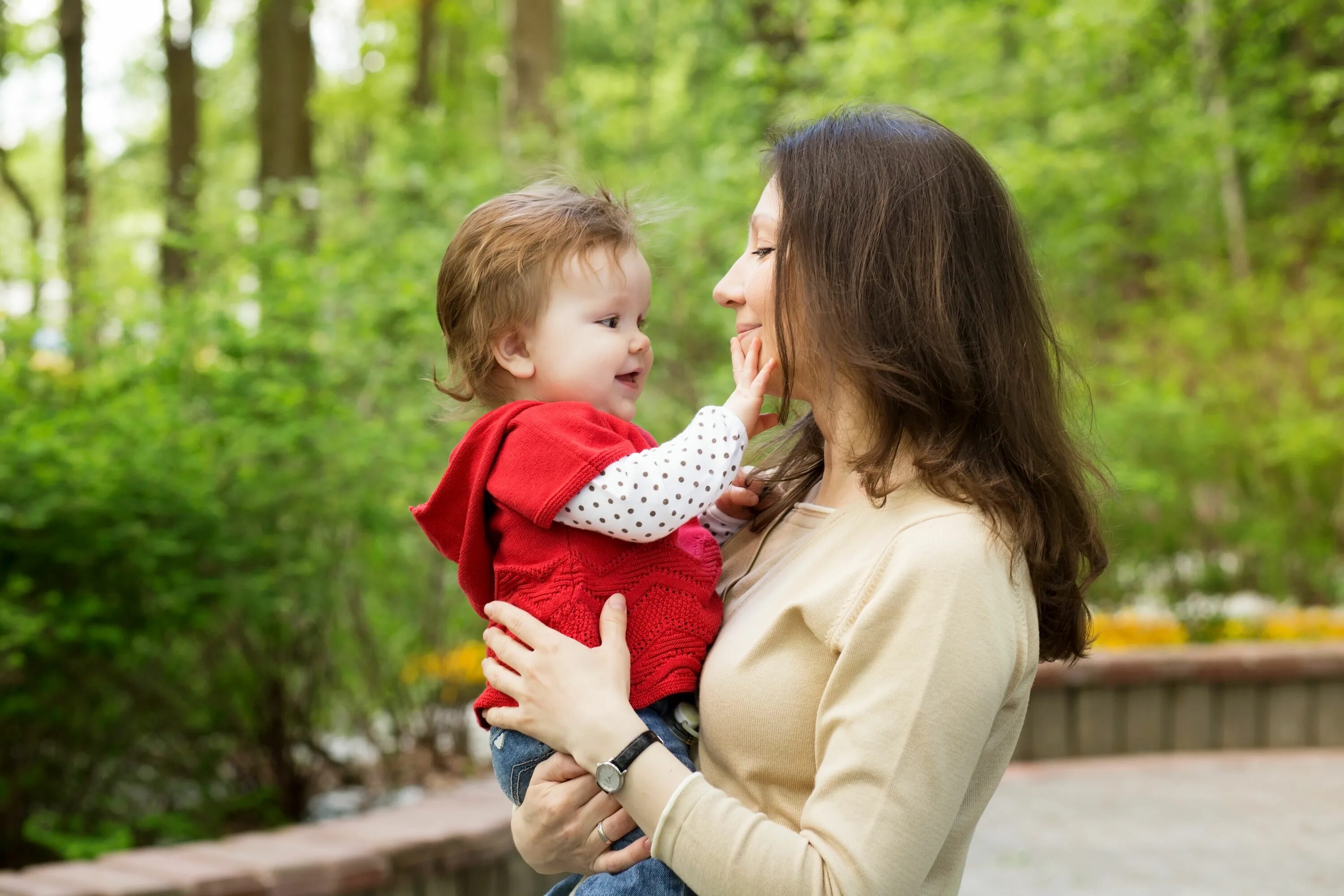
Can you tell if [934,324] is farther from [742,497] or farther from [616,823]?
[616,823]

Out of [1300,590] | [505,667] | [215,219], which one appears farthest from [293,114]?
[505,667]

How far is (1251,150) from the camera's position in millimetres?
13227

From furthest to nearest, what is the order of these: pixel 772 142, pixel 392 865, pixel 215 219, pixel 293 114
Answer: pixel 293 114, pixel 215 219, pixel 392 865, pixel 772 142

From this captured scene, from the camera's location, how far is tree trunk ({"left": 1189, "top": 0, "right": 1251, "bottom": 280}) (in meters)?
12.8

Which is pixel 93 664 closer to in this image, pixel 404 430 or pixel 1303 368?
pixel 404 430

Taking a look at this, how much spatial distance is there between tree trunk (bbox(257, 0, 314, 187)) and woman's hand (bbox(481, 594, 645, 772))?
988cm

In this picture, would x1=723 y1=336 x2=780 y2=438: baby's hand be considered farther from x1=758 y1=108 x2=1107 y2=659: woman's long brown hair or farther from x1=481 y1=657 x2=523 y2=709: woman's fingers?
x1=481 y1=657 x2=523 y2=709: woman's fingers

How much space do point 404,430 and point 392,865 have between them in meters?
2.15

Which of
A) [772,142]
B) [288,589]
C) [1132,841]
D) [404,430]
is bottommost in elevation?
[1132,841]

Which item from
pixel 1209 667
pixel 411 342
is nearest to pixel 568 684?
pixel 411 342

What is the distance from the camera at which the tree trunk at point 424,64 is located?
637 inches

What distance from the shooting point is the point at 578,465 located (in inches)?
69.9

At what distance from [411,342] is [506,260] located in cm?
401

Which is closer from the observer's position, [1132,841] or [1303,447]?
[1132,841]
